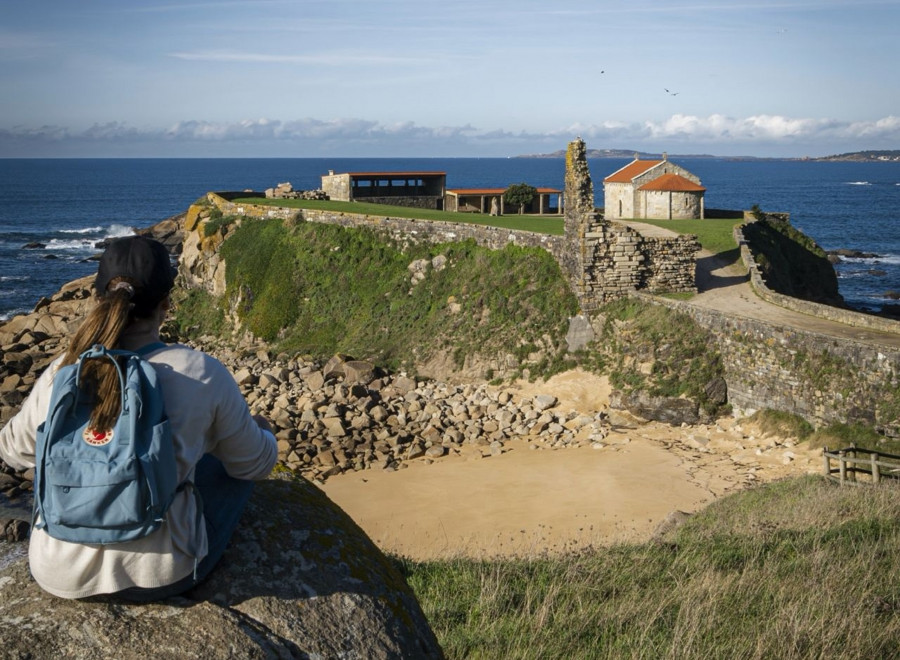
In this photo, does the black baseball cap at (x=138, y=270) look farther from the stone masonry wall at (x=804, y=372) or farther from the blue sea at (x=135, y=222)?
the blue sea at (x=135, y=222)

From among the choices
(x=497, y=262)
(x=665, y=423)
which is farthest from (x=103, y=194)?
(x=665, y=423)

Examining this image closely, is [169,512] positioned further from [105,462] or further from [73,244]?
[73,244]

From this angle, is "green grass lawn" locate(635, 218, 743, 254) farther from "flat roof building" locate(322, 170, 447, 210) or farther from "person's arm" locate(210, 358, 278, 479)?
"person's arm" locate(210, 358, 278, 479)

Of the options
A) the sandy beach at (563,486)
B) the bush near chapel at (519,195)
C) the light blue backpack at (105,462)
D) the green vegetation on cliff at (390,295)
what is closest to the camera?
the light blue backpack at (105,462)

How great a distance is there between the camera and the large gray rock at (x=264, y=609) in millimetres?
3656

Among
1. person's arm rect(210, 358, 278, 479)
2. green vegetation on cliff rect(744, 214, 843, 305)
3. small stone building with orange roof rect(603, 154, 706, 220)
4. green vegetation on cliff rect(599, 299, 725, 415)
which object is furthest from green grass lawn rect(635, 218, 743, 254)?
person's arm rect(210, 358, 278, 479)

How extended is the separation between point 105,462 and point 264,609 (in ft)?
3.51

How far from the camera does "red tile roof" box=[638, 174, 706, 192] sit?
1737 inches

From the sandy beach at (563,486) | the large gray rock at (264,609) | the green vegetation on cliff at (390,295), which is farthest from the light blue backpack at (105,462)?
the green vegetation on cliff at (390,295)

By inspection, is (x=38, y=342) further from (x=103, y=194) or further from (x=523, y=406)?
(x=103, y=194)

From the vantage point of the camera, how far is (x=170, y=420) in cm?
367

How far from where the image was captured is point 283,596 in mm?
4113

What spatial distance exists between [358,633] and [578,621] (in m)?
2.62

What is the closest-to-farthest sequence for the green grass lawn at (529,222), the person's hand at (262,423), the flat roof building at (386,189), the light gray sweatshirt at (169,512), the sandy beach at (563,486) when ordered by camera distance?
the light gray sweatshirt at (169,512) → the person's hand at (262,423) → the sandy beach at (563,486) → the green grass lawn at (529,222) → the flat roof building at (386,189)
